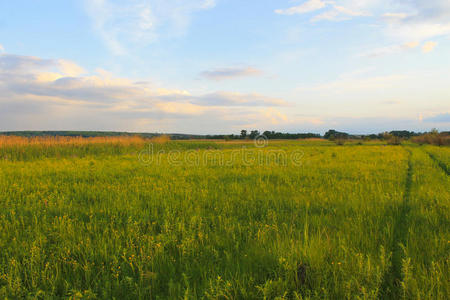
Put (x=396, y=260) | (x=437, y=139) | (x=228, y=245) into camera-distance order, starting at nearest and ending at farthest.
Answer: (x=396, y=260) → (x=228, y=245) → (x=437, y=139)

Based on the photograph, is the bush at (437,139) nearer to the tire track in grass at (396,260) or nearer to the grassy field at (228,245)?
the grassy field at (228,245)

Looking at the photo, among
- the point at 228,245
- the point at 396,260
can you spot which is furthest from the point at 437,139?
the point at 228,245

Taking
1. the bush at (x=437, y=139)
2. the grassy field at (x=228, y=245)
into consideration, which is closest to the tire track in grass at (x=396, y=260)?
the grassy field at (x=228, y=245)

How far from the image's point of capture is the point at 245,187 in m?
7.07

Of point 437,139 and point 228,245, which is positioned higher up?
point 437,139

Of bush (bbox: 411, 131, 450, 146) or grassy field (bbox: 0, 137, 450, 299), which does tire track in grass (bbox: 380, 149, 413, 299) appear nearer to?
grassy field (bbox: 0, 137, 450, 299)

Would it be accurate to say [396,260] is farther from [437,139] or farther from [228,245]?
[437,139]

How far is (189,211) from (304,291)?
2.94m

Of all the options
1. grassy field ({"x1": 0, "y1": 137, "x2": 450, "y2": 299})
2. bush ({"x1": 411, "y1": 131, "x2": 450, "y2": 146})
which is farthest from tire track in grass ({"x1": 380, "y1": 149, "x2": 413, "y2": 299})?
bush ({"x1": 411, "y1": 131, "x2": 450, "y2": 146})

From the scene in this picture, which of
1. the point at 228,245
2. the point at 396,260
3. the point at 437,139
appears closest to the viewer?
the point at 396,260

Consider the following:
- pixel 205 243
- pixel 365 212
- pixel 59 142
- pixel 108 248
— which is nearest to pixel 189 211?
pixel 205 243

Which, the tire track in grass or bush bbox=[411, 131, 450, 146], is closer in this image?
the tire track in grass

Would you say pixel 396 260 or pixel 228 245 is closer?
pixel 396 260

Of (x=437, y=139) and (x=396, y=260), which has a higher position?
(x=437, y=139)
